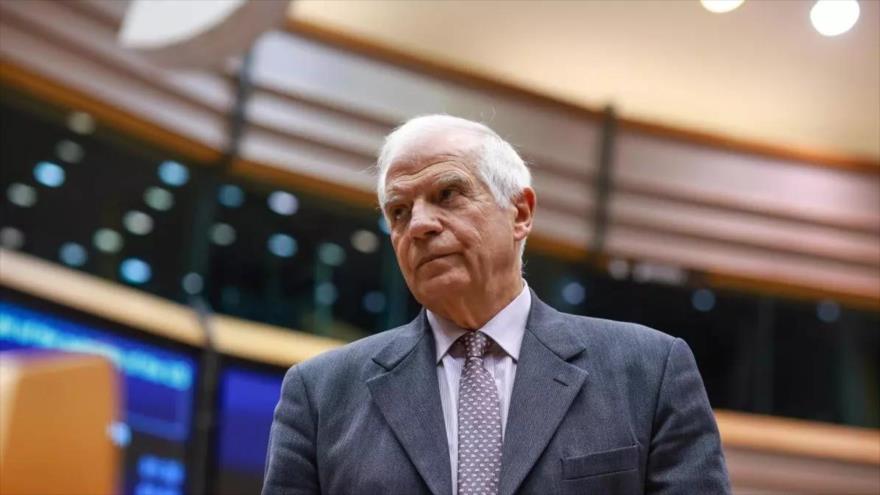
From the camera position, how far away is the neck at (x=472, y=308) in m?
2.25

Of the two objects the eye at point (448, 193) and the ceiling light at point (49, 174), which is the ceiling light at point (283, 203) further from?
the eye at point (448, 193)

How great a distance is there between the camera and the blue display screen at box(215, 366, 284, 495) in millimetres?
6375

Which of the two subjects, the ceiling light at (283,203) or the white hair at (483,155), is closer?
the white hair at (483,155)

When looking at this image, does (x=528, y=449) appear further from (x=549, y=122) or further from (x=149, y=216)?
(x=549, y=122)

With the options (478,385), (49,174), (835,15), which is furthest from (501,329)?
(49,174)

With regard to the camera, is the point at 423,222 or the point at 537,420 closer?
the point at 537,420

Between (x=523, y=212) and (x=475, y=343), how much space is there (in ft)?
1.15

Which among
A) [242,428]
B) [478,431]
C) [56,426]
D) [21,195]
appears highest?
[21,195]

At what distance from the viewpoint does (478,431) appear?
6.86ft

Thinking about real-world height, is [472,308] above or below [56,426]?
above

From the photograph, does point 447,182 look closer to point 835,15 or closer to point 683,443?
point 683,443

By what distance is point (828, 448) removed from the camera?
8.13 metres

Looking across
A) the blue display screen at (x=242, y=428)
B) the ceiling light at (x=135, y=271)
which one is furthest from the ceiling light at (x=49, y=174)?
the blue display screen at (x=242, y=428)

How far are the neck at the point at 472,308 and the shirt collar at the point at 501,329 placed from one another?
10 mm
